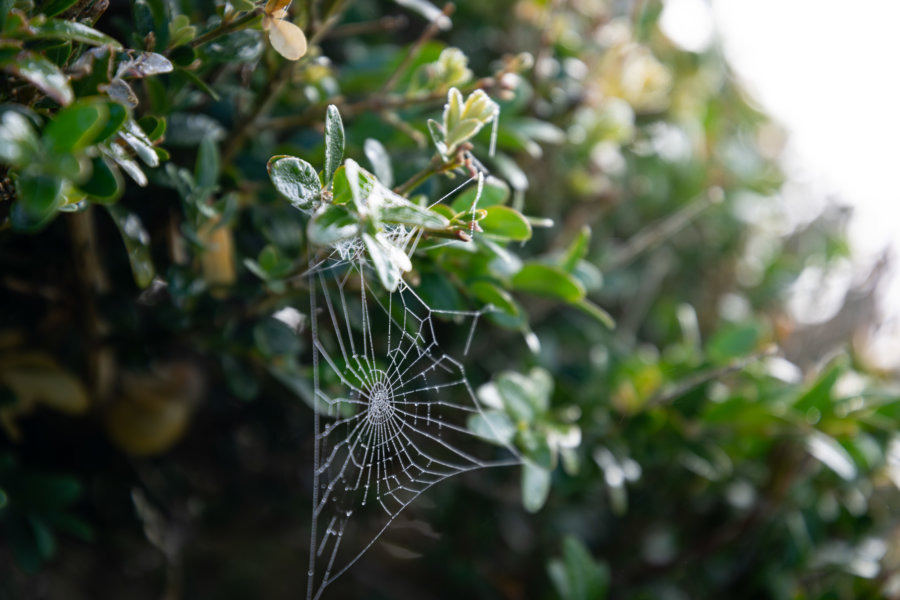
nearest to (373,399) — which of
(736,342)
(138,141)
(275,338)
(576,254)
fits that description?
(275,338)

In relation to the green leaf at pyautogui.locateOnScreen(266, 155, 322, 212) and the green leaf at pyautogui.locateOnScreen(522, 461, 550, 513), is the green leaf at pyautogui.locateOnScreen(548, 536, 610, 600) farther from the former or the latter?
the green leaf at pyautogui.locateOnScreen(266, 155, 322, 212)

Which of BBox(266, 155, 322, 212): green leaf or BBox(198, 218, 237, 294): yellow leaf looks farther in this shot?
BBox(198, 218, 237, 294): yellow leaf

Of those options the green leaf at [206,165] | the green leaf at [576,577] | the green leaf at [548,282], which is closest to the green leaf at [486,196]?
the green leaf at [548,282]

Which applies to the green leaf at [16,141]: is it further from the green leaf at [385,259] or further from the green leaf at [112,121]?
the green leaf at [385,259]

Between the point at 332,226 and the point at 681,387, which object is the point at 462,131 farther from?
the point at 681,387

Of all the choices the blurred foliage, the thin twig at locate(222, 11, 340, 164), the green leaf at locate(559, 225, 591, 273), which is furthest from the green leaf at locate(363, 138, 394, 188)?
the green leaf at locate(559, 225, 591, 273)
